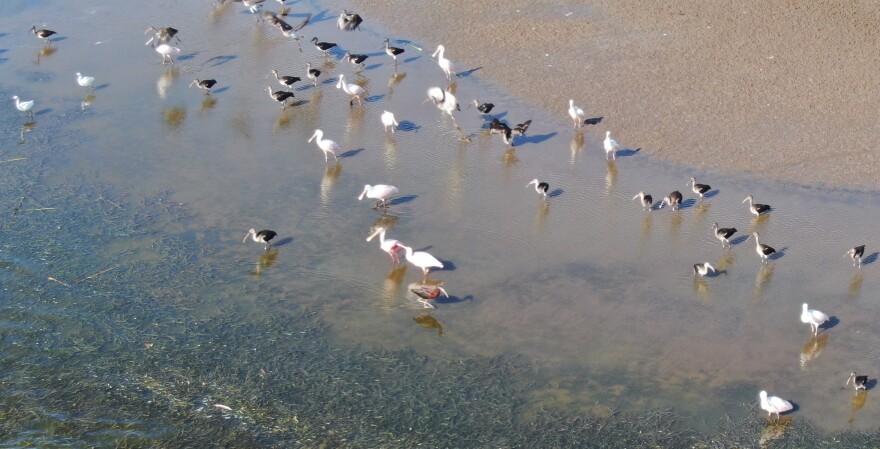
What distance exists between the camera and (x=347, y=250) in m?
12.4

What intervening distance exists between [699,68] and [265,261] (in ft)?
27.2

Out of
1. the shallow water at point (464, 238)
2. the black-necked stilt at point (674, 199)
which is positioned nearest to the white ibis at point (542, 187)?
the shallow water at point (464, 238)

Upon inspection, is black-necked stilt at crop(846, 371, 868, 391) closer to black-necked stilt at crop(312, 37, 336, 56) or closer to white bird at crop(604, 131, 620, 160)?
white bird at crop(604, 131, 620, 160)

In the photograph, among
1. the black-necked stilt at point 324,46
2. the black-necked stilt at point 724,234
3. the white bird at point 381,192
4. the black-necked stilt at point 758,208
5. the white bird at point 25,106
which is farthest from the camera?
the black-necked stilt at point 324,46

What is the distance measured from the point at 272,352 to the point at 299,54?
346 inches

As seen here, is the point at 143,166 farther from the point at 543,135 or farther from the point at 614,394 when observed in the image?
the point at 614,394

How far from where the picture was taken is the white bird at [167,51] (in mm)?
17578

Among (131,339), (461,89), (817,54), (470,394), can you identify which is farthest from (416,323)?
(817,54)

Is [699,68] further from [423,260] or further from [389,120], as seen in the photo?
[423,260]

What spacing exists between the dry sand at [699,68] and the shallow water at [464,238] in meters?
0.60

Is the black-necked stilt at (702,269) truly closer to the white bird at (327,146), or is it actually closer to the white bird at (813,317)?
the white bird at (813,317)

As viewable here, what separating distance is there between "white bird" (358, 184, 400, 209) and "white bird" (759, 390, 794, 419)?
561 cm

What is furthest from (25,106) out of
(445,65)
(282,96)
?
(445,65)

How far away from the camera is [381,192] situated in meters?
13.1
